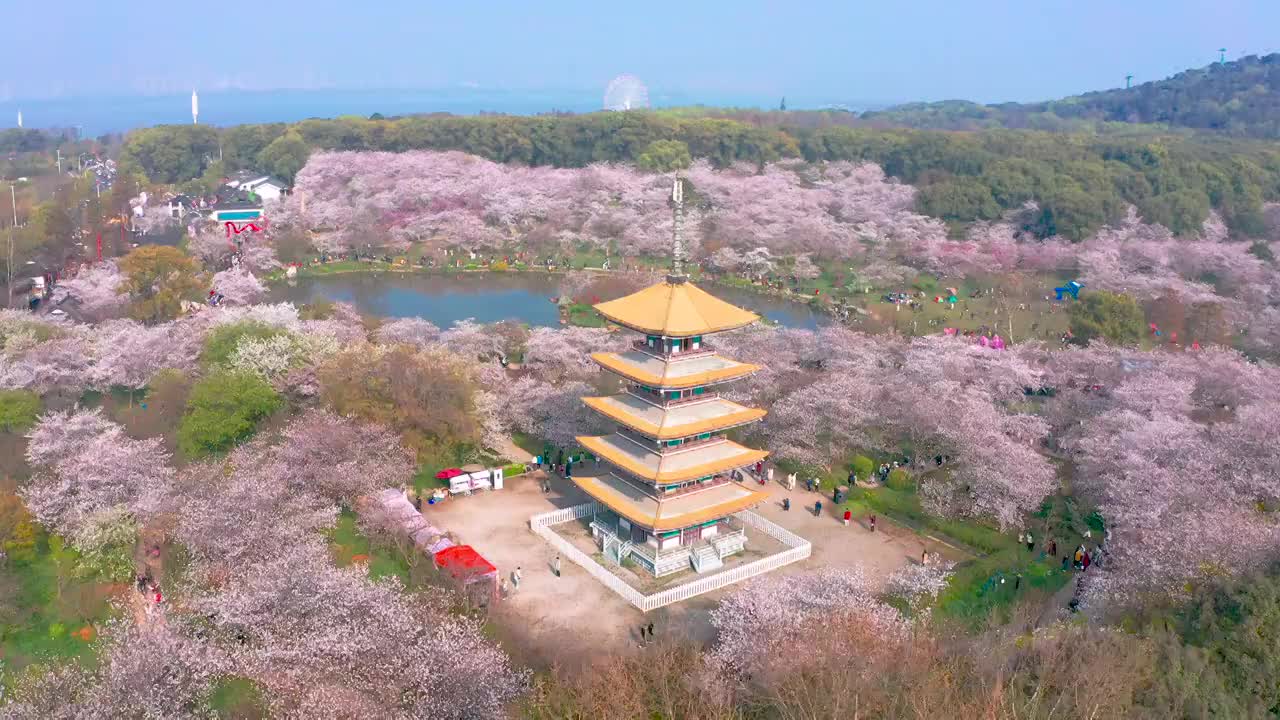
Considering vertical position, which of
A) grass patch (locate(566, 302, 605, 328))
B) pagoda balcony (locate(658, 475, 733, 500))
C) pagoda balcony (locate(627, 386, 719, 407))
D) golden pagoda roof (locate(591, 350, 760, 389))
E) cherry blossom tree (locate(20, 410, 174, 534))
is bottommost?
cherry blossom tree (locate(20, 410, 174, 534))

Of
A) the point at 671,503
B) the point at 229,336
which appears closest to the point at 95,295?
the point at 229,336

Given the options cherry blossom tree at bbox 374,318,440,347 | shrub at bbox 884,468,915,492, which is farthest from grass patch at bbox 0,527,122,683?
shrub at bbox 884,468,915,492

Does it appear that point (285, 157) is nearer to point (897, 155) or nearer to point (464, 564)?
point (897, 155)

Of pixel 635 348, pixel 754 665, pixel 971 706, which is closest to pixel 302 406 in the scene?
pixel 635 348

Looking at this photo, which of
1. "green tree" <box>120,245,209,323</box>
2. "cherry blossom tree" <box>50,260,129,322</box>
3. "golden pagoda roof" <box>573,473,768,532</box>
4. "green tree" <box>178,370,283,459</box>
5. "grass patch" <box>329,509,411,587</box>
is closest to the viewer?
"golden pagoda roof" <box>573,473,768,532</box>

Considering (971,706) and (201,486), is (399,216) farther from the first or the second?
(971,706)

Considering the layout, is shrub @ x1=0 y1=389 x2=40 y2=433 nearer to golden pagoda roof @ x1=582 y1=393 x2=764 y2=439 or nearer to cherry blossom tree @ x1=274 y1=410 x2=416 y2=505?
cherry blossom tree @ x1=274 y1=410 x2=416 y2=505
